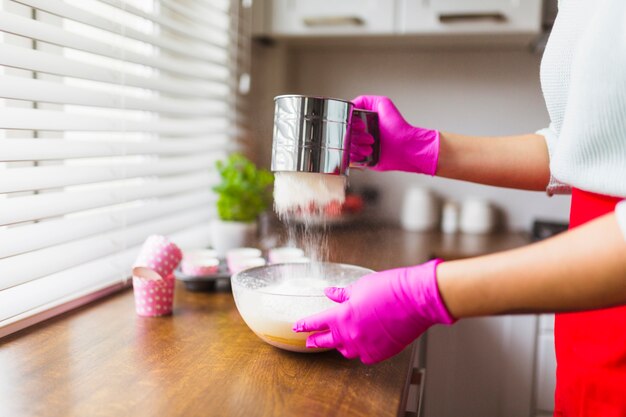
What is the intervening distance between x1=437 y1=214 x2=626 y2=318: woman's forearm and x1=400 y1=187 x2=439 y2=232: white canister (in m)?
1.49

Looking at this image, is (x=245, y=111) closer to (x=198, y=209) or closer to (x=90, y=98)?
(x=198, y=209)

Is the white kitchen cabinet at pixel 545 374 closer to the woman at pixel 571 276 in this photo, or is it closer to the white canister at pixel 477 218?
the white canister at pixel 477 218

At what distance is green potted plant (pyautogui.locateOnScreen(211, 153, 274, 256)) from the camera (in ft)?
5.28

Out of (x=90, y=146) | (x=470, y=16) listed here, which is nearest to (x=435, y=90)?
(x=470, y=16)

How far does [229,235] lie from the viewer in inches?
63.3

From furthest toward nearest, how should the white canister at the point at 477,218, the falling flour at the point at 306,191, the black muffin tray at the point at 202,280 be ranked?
the white canister at the point at 477,218
the black muffin tray at the point at 202,280
the falling flour at the point at 306,191

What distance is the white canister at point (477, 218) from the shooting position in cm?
210

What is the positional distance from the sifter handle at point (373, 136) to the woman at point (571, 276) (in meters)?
0.33

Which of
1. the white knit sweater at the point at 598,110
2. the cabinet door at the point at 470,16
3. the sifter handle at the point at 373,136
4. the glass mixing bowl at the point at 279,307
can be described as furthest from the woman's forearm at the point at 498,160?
the cabinet door at the point at 470,16

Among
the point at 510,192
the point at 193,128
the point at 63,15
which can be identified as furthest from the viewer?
the point at 510,192

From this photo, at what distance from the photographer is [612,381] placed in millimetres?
795

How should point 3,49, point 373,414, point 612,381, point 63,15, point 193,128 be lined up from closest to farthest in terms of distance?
point 373,414 → point 612,381 → point 3,49 → point 63,15 → point 193,128

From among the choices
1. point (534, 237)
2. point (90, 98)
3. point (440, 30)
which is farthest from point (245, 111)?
point (534, 237)

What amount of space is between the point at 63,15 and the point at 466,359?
142 cm
